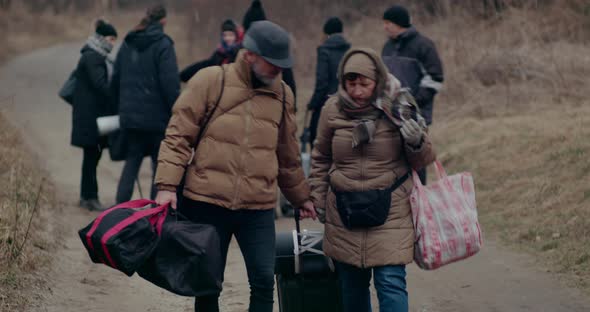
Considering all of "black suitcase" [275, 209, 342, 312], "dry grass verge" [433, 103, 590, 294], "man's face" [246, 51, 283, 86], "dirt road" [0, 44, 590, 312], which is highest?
"man's face" [246, 51, 283, 86]

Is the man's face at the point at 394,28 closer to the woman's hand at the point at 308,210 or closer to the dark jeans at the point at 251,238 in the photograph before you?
the woman's hand at the point at 308,210

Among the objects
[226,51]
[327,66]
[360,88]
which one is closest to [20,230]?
[226,51]

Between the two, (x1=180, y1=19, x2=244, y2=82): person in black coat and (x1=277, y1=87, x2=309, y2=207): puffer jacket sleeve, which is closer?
(x1=277, y1=87, x2=309, y2=207): puffer jacket sleeve

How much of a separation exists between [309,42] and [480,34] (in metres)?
6.11

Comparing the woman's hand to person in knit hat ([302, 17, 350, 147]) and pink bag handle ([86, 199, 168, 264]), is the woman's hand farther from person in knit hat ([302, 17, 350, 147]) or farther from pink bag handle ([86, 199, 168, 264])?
person in knit hat ([302, 17, 350, 147])

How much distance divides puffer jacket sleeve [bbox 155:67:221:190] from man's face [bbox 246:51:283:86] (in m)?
0.18

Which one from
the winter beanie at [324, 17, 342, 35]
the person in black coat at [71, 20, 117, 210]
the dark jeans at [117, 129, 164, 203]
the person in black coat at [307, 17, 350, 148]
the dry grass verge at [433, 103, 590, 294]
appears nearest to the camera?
the dry grass verge at [433, 103, 590, 294]

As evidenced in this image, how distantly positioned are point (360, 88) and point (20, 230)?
3.24 m

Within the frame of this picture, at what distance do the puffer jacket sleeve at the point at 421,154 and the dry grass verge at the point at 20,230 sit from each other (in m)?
2.40

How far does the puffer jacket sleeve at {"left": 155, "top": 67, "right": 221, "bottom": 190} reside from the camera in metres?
4.42

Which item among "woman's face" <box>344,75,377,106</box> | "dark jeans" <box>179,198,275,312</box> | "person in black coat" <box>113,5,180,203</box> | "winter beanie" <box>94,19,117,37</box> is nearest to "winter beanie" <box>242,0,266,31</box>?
"person in black coat" <box>113,5,180,203</box>

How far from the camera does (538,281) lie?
6.63 m

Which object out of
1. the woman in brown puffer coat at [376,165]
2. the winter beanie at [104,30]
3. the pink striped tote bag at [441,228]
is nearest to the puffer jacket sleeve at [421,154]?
the woman in brown puffer coat at [376,165]

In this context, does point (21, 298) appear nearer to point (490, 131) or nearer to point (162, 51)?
point (162, 51)
